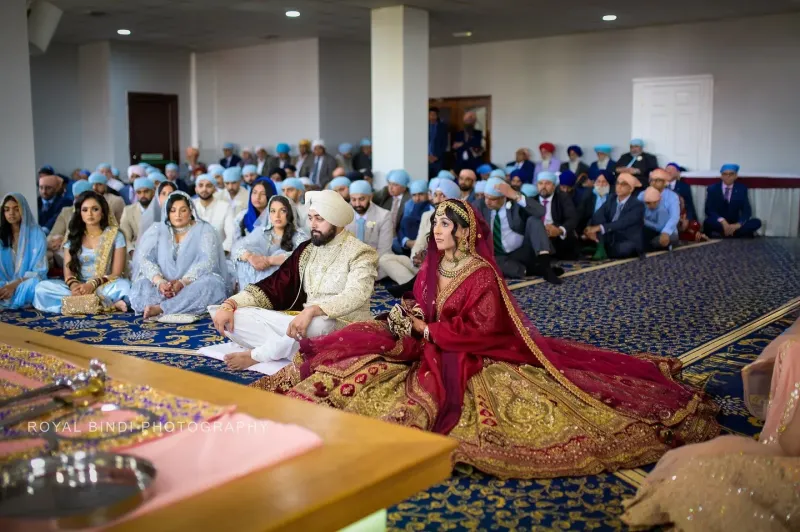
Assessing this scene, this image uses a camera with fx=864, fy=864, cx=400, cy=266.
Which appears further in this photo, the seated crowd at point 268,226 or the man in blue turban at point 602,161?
the man in blue turban at point 602,161

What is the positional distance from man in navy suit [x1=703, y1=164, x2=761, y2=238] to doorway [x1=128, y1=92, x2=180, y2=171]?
336 inches

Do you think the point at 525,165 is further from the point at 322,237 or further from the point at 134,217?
the point at 322,237

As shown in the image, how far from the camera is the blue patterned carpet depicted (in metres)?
2.55

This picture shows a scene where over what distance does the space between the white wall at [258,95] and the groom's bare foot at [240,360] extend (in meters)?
9.31

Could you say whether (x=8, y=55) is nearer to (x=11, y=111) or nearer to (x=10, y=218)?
(x=11, y=111)

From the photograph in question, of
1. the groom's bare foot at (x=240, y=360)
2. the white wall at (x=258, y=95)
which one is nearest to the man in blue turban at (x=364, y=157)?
the white wall at (x=258, y=95)

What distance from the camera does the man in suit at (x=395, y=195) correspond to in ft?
28.6

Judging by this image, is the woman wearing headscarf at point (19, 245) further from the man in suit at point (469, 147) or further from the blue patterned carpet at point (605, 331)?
the man in suit at point (469, 147)

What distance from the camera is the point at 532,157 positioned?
13.3 m

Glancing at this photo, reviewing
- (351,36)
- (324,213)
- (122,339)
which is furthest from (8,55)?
(351,36)

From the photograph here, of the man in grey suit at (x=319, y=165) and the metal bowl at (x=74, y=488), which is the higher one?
the man in grey suit at (x=319, y=165)

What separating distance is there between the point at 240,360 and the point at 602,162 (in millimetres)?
9184

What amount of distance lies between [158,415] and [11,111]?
6.57 meters

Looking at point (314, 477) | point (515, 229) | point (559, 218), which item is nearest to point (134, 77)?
point (559, 218)
